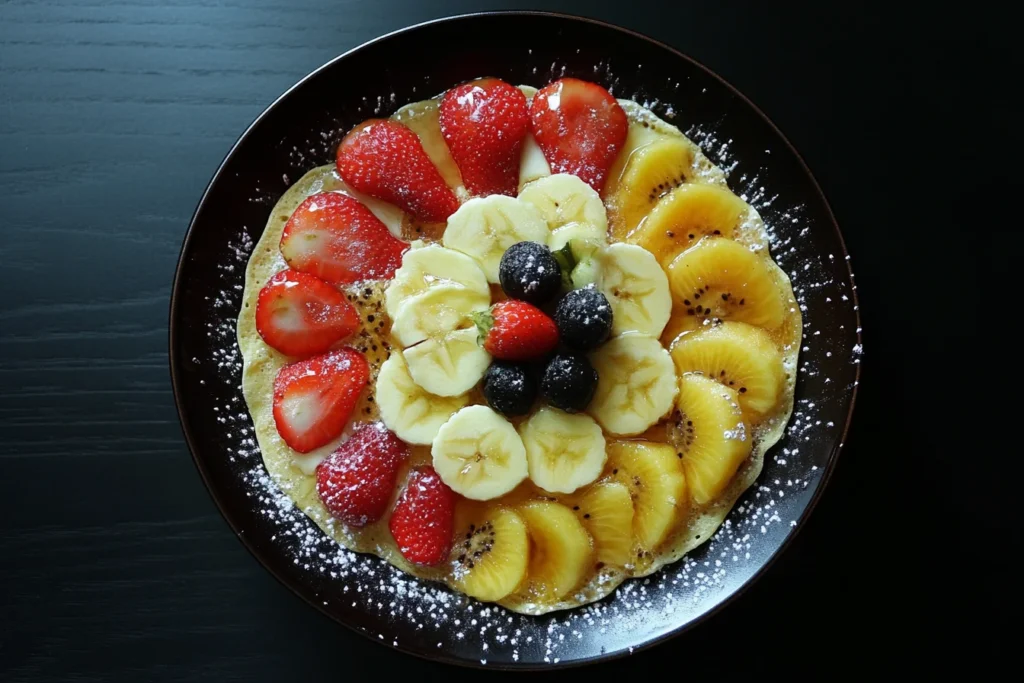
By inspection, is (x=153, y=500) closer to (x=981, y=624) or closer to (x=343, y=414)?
(x=343, y=414)

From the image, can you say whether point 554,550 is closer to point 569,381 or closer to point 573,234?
point 569,381

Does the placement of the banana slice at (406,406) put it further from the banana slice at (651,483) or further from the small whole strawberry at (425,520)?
the banana slice at (651,483)

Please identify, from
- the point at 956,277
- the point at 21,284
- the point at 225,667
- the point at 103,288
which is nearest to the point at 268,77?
the point at 103,288

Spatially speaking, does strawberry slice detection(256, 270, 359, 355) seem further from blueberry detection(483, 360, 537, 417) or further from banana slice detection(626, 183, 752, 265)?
banana slice detection(626, 183, 752, 265)

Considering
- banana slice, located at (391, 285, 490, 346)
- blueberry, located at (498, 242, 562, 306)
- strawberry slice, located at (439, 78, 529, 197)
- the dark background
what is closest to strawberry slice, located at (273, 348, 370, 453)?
banana slice, located at (391, 285, 490, 346)

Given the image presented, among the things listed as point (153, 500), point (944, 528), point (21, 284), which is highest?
point (944, 528)

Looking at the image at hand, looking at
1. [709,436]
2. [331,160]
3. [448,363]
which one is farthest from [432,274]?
[709,436]

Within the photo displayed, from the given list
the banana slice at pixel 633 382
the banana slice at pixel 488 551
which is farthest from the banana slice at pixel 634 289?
the banana slice at pixel 488 551
